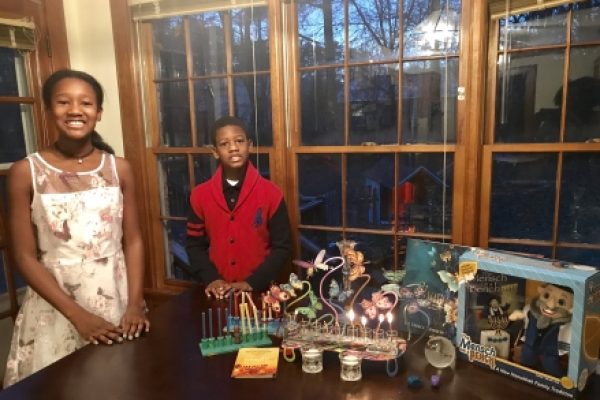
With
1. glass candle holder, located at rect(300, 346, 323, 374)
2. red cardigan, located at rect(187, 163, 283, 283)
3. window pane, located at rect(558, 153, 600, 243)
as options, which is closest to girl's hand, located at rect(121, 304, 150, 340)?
red cardigan, located at rect(187, 163, 283, 283)

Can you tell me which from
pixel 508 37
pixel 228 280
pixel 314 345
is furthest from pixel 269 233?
pixel 508 37

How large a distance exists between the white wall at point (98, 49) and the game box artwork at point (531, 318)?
6.94 feet

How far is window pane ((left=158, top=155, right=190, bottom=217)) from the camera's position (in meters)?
2.55

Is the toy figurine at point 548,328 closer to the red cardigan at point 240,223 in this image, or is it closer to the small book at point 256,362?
the small book at point 256,362

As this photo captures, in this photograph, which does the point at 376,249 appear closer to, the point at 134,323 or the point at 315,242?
the point at 315,242

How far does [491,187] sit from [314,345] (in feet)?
3.83

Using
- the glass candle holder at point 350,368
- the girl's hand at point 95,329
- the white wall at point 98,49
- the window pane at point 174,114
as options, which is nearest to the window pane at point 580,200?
the glass candle holder at point 350,368

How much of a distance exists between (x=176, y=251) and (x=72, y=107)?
138 cm

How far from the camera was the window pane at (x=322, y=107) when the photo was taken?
7.11 ft

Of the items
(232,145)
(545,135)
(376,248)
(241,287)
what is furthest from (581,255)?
(232,145)

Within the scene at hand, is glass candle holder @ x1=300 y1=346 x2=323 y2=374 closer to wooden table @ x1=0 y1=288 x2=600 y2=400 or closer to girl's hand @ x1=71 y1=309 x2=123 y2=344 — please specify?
wooden table @ x1=0 y1=288 x2=600 y2=400

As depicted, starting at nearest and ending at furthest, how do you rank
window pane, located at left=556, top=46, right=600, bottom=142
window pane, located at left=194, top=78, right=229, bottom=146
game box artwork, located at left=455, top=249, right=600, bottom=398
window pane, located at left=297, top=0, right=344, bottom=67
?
game box artwork, located at left=455, top=249, right=600, bottom=398
window pane, located at left=556, top=46, right=600, bottom=142
window pane, located at left=297, top=0, right=344, bottom=67
window pane, located at left=194, top=78, right=229, bottom=146

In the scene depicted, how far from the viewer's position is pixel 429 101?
1988 mm

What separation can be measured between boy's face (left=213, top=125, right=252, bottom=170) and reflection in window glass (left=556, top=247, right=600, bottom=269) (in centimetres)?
137
